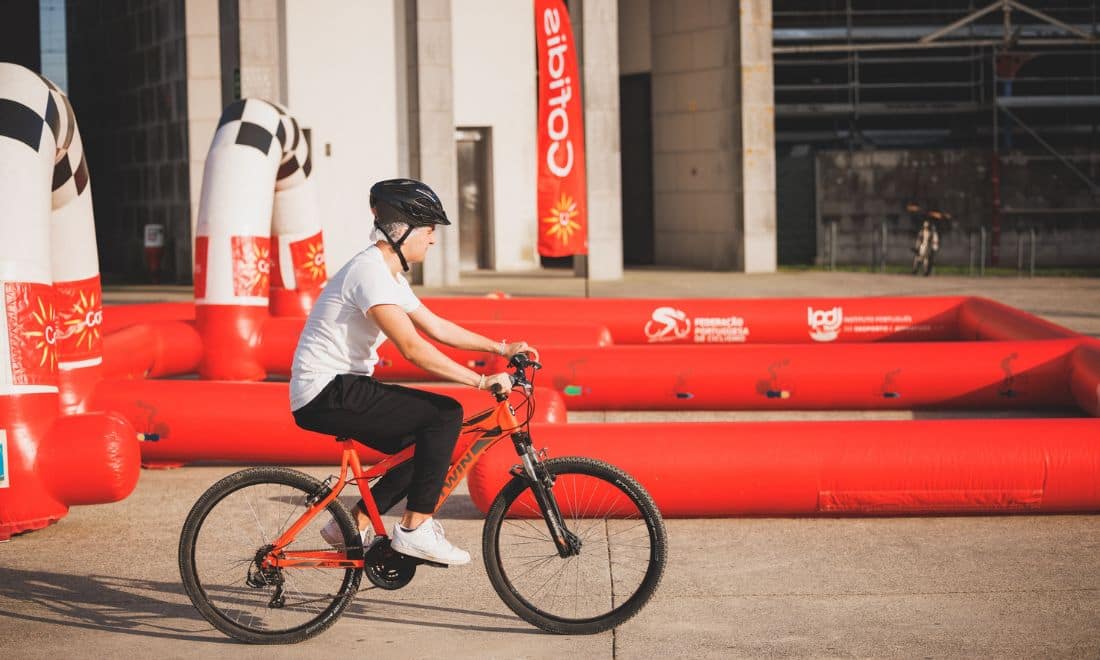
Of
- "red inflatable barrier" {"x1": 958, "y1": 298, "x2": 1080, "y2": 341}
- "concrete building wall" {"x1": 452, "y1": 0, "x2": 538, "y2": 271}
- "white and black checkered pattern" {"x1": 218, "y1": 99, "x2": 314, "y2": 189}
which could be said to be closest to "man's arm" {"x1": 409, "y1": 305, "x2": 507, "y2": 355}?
"white and black checkered pattern" {"x1": 218, "y1": 99, "x2": 314, "y2": 189}

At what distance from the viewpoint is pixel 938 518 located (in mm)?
7934

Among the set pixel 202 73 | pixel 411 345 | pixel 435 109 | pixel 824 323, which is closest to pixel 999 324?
pixel 824 323

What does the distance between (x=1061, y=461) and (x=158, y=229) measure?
19581 millimetres

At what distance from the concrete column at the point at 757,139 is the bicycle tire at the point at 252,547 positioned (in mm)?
20563

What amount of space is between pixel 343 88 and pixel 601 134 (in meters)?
4.45

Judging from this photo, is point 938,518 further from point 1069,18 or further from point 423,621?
point 1069,18

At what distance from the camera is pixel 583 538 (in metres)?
5.82

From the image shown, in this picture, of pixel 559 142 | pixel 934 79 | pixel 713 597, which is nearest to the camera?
pixel 713 597

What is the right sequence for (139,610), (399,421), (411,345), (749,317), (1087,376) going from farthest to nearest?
(749,317) < (1087,376) < (139,610) < (399,421) < (411,345)

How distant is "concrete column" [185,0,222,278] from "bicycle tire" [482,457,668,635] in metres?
19.1

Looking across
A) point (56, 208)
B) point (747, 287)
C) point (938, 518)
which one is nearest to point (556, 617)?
A: point (938, 518)

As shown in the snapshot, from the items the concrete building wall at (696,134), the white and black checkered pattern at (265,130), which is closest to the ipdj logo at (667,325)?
the white and black checkered pattern at (265,130)

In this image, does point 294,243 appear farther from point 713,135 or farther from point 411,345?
point 713,135

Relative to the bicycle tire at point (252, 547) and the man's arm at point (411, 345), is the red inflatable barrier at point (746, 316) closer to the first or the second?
the bicycle tire at point (252, 547)
